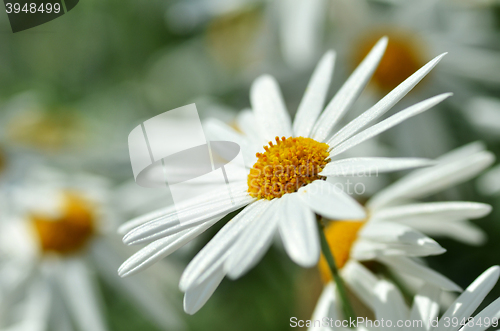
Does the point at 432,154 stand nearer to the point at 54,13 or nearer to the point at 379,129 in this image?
the point at 379,129

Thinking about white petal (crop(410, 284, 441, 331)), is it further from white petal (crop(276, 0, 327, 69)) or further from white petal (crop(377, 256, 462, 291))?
white petal (crop(276, 0, 327, 69))

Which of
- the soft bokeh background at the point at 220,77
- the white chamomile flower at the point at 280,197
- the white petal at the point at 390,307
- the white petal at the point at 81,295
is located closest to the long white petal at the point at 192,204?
the white chamomile flower at the point at 280,197

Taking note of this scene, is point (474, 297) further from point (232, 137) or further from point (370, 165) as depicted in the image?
point (232, 137)

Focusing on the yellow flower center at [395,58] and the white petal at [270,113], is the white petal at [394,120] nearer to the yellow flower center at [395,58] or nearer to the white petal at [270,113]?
the white petal at [270,113]

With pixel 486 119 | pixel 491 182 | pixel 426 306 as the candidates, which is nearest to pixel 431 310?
pixel 426 306

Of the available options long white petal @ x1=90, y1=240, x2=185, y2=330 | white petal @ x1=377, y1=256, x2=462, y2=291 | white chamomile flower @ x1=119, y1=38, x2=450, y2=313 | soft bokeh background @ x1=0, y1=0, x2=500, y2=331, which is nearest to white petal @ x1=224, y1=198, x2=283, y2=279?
white chamomile flower @ x1=119, y1=38, x2=450, y2=313
